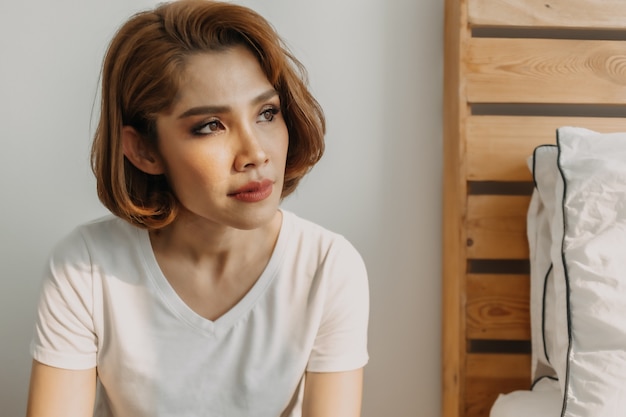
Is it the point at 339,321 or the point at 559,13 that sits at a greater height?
the point at 559,13

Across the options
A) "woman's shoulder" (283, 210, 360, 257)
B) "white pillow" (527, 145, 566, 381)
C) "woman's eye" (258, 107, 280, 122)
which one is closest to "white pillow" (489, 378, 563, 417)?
"white pillow" (527, 145, 566, 381)

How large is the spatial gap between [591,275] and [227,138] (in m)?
0.57

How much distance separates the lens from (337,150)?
1528 millimetres

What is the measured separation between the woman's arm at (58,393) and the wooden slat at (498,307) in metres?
0.69

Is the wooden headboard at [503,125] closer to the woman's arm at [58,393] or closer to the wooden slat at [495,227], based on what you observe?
the wooden slat at [495,227]

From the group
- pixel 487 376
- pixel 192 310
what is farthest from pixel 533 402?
pixel 192 310

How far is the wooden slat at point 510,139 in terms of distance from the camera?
1.41m

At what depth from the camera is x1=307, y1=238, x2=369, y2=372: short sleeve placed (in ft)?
3.88

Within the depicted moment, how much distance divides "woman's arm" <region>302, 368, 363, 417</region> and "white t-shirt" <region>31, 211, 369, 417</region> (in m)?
0.01

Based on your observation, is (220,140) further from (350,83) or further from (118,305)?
(350,83)

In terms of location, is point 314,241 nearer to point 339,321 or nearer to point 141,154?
point 339,321

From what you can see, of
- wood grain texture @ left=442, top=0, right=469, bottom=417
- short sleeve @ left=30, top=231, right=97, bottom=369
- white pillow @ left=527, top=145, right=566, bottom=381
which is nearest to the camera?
short sleeve @ left=30, top=231, right=97, bottom=369

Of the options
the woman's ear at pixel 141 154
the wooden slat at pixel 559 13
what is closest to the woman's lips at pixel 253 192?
the woman's ear at pixel 141 154

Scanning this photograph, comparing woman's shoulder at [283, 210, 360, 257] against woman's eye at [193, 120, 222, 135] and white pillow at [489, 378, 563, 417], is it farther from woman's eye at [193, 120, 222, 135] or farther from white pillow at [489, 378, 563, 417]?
white pillow at [489, 378, 563, 417]
